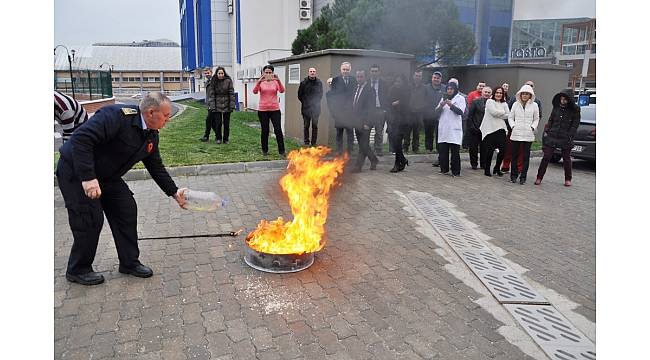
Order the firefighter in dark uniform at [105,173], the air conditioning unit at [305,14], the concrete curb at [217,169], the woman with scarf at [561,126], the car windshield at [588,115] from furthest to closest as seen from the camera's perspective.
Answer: the air conditioning unit at [305,14]
the car windshield at [588,115]
the woman with scarf at [561,126]
the concrete curb at [217,169]
the firefighter in dark uniform at [105,173]

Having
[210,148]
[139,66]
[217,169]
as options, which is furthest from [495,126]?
[139,66]

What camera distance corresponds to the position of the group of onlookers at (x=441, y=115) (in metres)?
8.33

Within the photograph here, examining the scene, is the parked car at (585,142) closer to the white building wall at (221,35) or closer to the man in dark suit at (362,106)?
the man in dark suit at (362,106)

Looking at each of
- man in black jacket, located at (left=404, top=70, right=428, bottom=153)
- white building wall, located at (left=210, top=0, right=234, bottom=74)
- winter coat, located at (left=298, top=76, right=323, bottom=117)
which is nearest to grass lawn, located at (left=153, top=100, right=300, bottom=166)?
winter coat, located at (left=298, top=76, right=323, bottom=117)

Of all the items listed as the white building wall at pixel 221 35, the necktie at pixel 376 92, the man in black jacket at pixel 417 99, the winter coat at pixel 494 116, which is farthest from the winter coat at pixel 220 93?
the white building wall at pixel 221 35

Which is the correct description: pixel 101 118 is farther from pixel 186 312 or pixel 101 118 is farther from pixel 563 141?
pixel 563 141

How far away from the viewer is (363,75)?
8.48 meters

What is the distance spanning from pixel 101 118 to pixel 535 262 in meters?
4.31

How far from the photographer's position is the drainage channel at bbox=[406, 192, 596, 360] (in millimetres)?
3104

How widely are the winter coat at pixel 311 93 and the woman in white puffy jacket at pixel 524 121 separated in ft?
13.3

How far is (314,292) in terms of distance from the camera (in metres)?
3.77

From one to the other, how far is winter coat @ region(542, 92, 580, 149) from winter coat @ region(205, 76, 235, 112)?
6.78m

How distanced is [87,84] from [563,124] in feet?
63.9

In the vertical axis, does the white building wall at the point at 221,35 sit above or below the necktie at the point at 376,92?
above
